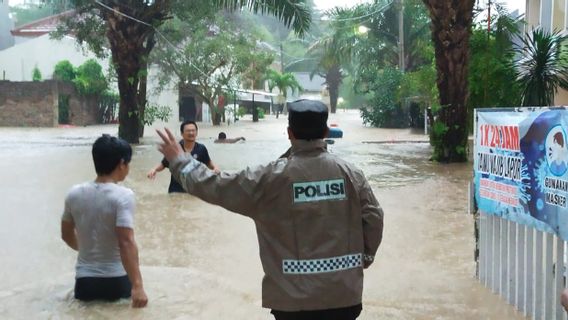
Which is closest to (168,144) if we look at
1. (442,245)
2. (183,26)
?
(442,245)

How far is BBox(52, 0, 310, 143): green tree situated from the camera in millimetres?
18828

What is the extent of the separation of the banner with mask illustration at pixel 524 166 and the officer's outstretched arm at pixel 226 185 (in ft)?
7.36

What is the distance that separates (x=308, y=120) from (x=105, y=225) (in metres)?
1.89

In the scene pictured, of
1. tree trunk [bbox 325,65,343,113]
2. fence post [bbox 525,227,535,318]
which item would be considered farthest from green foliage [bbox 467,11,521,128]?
tree trunk [bbox 325,65,343,113]

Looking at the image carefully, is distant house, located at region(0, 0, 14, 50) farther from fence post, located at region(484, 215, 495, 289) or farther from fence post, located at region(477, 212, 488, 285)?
fence post, located at region(484, 215, 495, 289)

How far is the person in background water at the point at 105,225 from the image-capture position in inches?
158

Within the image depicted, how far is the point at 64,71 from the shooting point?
1533 inches

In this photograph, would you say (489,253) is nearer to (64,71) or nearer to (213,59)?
(213,59)

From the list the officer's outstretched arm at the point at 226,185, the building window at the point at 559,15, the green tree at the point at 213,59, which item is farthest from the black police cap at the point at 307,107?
the green tree at the point at 213,59

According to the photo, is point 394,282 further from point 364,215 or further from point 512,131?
point 364,215

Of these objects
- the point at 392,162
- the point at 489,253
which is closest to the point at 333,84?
the point at 392,162

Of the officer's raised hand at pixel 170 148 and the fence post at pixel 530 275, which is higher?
the officer's raised hand at pixel 170 148

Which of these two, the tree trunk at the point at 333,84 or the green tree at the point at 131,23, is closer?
the green tree at the point at 131,23

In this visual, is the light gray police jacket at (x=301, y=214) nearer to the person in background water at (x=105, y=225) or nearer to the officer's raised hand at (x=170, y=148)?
the officer's raised hand at (x=170, y=148)
